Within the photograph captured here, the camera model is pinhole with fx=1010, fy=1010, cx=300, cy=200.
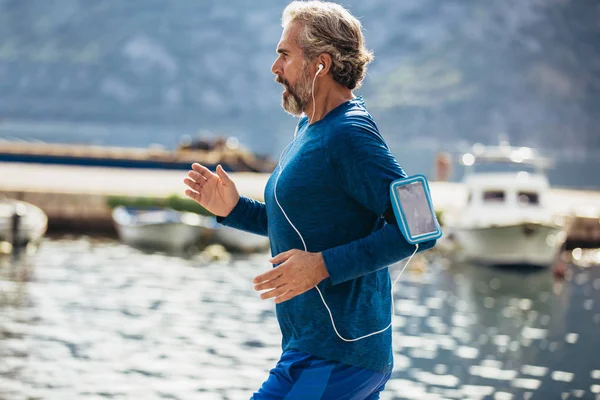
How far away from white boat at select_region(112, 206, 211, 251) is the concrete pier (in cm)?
234

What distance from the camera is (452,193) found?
33.3m

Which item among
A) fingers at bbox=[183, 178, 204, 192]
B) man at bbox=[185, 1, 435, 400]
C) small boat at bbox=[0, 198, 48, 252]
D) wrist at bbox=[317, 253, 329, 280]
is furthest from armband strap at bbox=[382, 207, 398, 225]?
small boat at bbox=[0, 198, 48, 252]

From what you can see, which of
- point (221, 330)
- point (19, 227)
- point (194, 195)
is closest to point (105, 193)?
point (19, 227)

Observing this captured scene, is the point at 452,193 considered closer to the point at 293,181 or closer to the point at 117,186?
the point at 117,186

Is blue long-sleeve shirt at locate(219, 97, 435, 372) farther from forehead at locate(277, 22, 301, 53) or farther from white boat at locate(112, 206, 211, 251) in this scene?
white boat at locate(112, 206, 211, 251)

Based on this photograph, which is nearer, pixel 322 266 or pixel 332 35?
pixel 322 266

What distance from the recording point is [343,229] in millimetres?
3055

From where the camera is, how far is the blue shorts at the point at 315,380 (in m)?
3.10

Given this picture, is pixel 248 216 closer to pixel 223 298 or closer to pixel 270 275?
pixel 270 275

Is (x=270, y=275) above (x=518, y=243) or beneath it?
beneath

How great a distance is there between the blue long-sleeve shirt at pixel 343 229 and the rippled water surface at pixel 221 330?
296 inches

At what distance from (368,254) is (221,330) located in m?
12.0

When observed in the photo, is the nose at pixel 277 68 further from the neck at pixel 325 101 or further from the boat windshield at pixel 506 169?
the boat windshield at pixel 506 169

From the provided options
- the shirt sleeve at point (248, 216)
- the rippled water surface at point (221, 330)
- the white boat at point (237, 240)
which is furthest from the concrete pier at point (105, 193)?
the shirt sleeve at point (248, 216)
